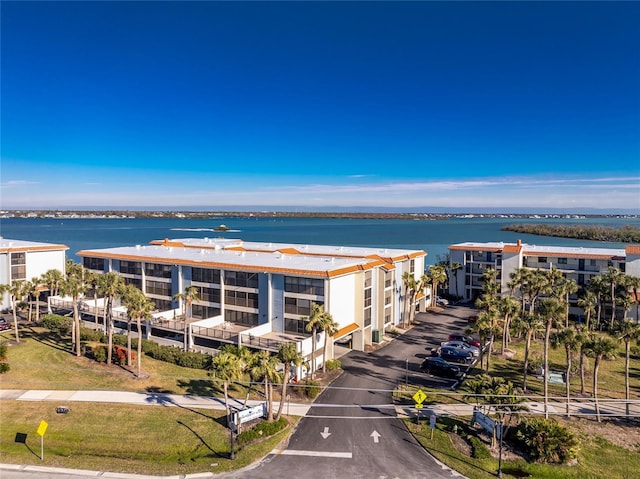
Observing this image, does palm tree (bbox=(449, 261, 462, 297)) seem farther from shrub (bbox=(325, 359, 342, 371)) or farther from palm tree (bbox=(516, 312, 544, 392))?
shrub (bbox=(325, 359, 342, 371))

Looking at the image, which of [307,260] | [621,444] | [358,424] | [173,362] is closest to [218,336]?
[173,362]

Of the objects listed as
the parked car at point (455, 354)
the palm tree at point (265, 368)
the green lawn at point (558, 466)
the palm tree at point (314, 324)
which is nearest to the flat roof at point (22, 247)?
the palm tree at point (314, 324)

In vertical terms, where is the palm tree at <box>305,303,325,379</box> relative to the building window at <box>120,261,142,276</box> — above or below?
below

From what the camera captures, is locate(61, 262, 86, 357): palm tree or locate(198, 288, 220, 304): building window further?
locate(198, 288, 220, 304): building window

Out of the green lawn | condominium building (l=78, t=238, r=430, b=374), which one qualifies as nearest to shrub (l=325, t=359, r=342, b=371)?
condominium building (l=78, t=238, r=430, b=374)

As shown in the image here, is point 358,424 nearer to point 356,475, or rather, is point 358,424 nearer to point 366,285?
point 356,475

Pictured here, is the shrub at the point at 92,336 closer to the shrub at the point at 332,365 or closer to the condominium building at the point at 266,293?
the condominium building at the point at 266,293

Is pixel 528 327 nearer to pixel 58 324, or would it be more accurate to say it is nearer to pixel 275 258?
pixel 275 258
